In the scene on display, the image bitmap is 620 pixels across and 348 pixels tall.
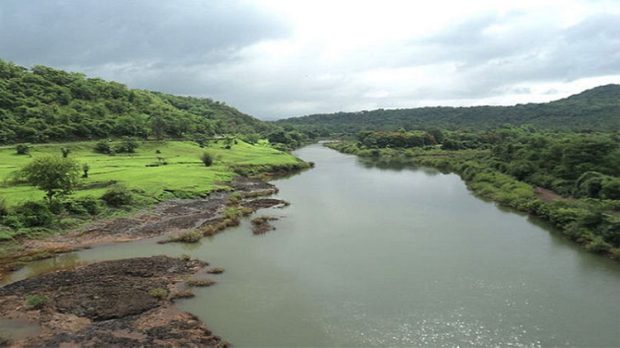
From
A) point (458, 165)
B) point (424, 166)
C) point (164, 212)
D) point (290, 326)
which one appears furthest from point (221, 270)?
point (424, 166)

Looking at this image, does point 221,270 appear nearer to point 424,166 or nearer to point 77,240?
point 77,240

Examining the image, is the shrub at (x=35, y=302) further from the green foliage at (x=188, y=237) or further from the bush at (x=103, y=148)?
the bush at (x=103, y=148)

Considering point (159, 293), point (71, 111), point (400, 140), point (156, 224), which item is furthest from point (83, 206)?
point (400, 140)

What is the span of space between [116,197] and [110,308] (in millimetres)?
22729

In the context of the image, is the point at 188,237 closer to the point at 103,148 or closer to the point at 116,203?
the point at 116,203

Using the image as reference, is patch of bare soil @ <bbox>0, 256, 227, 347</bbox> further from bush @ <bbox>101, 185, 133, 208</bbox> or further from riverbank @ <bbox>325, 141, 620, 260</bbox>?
riverbank @ <bbox>325, 141, 620, 260</bbox>

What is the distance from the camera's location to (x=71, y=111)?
9106 cm

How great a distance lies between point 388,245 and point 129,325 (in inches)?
785

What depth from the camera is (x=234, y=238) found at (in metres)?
38.3

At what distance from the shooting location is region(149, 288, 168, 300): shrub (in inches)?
997

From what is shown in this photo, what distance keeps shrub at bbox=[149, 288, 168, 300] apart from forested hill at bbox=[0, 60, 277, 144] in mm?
62346

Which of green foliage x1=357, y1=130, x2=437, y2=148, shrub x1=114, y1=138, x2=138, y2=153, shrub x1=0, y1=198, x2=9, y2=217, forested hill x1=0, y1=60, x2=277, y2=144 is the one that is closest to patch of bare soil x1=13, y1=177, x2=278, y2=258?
shrub x1=0, y1=198, x2=9, y2=217

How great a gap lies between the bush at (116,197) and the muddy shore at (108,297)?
4431mm

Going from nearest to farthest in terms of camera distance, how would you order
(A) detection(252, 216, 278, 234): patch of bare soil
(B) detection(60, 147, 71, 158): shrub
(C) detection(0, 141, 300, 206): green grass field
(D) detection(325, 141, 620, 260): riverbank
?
(D) detection(325, 141, 620, 260): riverbank < (A) detection(252, 216, 278, 234): patch of bare soil < (C) detection(0, 141, 300, 206): green grass field < (B) detection(60, 147, 71, 158): shrub
